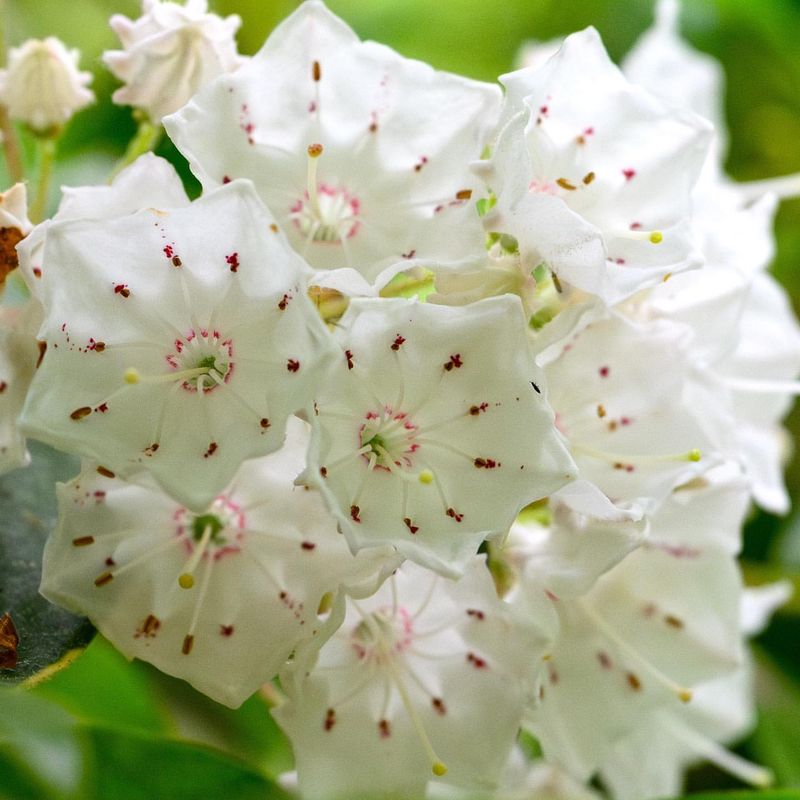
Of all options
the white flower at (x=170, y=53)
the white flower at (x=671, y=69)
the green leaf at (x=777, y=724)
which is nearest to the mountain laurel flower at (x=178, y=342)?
the white flower at (x=170, y=53)

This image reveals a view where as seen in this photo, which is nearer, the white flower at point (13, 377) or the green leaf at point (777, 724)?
the white flower at point (13, 377)

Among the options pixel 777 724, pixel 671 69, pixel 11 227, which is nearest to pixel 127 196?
pixel 11 227

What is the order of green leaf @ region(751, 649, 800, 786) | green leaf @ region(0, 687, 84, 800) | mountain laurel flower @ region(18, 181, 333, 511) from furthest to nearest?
green leaf @ region(751, 649, 800, 786), mountain laurel flower @ region(18, 181, 333, 511), green leaf @ region(0, 687, 84, 800)

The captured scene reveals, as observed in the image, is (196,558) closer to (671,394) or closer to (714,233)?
(671,394)

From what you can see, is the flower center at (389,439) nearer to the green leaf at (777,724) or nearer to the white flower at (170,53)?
the white flower at (170,53)

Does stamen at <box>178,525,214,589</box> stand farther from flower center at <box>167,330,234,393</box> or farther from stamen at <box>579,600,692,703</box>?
stamen at <box>579,600,692,703</box>

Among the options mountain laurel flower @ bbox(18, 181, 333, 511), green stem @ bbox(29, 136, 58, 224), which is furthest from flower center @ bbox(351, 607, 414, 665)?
green stem @ bbox(29, 136, 58, 224)

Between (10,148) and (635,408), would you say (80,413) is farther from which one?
(635,408)
